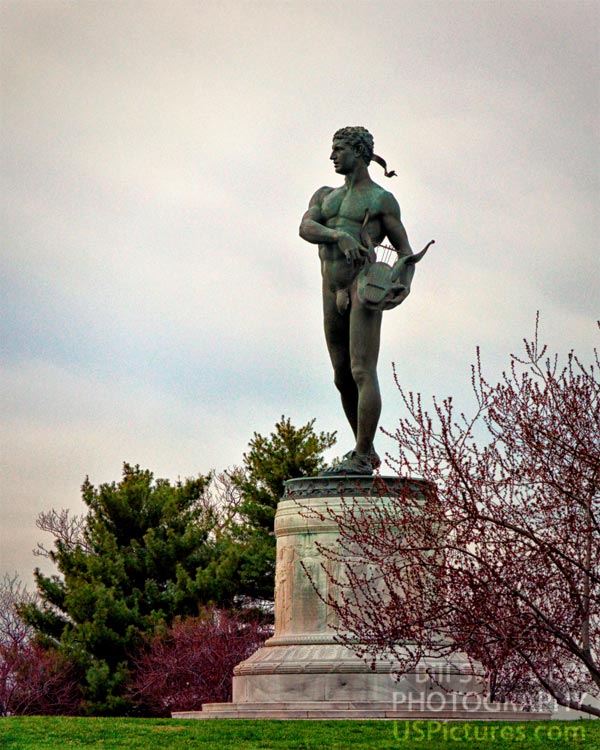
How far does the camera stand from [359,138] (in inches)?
563

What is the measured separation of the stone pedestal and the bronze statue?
626 millimetres

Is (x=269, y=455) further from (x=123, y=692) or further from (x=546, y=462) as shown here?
(x=546, y=462)

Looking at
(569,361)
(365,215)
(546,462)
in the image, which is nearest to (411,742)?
(546,462)

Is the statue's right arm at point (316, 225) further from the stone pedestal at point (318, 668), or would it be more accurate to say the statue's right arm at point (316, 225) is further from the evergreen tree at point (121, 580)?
the evergreen tree at point (121, 580)

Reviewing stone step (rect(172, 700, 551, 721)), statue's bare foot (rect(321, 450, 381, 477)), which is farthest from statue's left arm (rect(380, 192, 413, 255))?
stone step (rect(172, 700, 551, 721))

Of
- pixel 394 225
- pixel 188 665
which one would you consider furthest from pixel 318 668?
pixel 188 665

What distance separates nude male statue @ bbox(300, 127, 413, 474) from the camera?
14.1 m

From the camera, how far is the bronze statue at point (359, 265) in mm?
14039

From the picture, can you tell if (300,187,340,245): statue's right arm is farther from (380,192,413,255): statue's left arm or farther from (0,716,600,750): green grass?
(0,716,600,750): green grass

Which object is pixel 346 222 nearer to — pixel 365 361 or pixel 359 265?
pixel 359 265

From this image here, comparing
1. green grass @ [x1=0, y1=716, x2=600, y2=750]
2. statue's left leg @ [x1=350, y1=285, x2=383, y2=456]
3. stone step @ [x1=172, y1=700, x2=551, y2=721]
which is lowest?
green grass @ [x1=0, y1=716, x2=600, y2=750]

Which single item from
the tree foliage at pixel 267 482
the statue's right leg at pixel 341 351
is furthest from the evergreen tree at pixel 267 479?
the statue's right leg at pixel 341 351

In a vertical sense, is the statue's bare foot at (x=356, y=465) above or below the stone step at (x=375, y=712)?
above

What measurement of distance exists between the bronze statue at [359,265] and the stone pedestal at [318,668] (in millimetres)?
626
